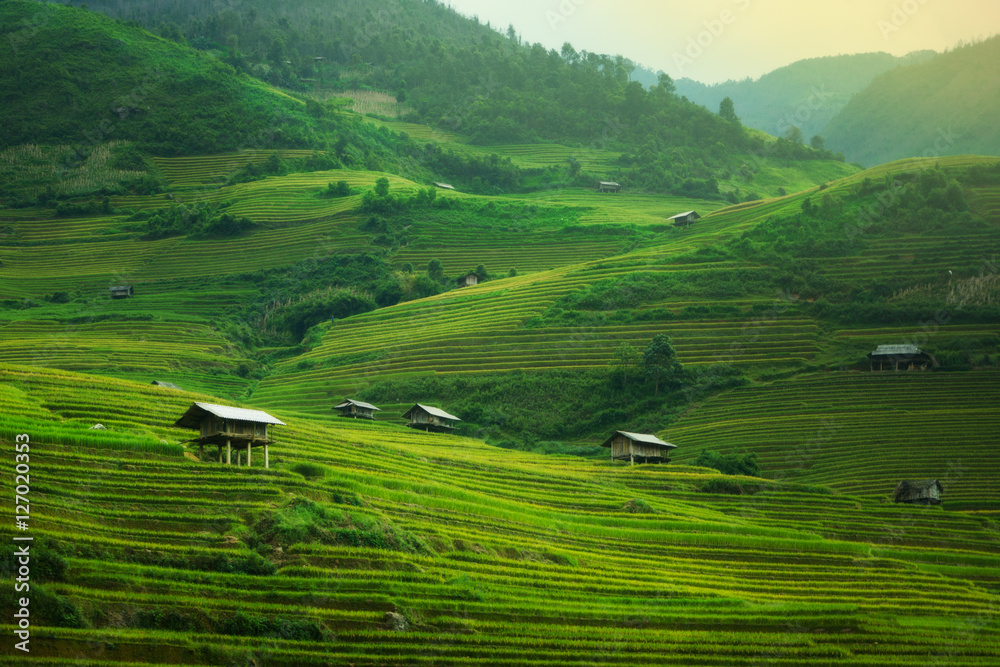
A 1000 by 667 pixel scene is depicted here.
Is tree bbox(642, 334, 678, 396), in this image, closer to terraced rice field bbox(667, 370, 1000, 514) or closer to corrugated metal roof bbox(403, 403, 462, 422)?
terraced rice field bbox(667, 370, 1000, 514)

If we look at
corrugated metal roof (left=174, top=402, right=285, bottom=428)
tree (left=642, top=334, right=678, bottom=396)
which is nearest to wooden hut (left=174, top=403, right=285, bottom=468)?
corrugated metal roof (left=174, top=402, right=285, bottom=428)

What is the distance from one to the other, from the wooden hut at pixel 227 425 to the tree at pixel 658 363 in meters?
38.8

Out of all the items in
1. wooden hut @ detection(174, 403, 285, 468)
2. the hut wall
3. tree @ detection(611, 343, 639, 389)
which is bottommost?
the hut wall

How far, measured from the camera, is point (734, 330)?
72.9 m

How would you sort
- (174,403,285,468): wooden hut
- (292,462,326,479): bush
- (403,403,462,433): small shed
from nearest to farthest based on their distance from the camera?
A: (174,403,285,468): wooden hut
(292,462,326,479): bush
(403,403,462,433): small shed

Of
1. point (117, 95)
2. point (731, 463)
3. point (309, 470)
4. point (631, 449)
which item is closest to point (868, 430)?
point (731, 463)

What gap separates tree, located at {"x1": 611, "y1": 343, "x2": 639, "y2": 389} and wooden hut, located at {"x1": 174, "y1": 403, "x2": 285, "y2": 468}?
38511 mm

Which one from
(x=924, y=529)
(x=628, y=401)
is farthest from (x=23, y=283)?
(x=924, y=529)

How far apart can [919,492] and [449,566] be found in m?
30.5

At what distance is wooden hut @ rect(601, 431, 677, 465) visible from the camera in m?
53.8

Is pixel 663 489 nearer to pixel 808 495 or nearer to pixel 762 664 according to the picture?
pixel 808 495

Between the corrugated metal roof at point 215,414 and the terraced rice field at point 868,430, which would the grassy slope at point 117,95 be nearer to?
the terraced rice field at point 868,430

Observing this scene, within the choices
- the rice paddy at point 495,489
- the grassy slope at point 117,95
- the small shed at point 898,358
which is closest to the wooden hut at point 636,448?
the rice paddy at point 495,489

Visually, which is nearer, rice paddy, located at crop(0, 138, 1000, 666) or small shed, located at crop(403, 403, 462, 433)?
rice paddy, located at crop(0, 138, 1000, 666)
